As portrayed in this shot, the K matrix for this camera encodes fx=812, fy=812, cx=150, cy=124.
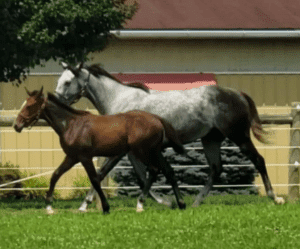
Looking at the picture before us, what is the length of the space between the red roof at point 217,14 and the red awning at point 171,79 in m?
1.08

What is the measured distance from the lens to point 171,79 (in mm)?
18141

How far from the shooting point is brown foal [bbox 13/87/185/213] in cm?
1035

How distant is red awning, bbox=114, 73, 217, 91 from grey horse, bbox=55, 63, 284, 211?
19.2 ft

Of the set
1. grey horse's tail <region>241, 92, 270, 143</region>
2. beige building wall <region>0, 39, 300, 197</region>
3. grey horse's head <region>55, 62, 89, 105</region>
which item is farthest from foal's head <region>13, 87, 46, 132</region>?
beige building wall <region>0, 39, 300, 197</region>

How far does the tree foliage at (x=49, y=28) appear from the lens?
42.8 ft

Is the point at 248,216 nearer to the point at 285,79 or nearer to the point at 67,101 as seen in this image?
the point at 67,101

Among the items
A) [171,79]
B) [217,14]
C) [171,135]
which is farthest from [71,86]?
[217,14]

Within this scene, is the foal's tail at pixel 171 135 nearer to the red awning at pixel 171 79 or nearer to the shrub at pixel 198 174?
the shrub at pixel 198 174

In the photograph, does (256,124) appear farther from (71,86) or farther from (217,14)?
(217,14)

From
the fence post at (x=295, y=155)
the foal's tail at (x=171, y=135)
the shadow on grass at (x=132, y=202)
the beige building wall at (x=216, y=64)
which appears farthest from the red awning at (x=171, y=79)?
the foal's tail at (x=171, y=135)

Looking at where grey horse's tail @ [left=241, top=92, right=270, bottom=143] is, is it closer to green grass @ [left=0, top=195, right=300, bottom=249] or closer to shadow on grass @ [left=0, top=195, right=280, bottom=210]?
shadow on grass @ [left=0, top=195, right=280, bottom=210]

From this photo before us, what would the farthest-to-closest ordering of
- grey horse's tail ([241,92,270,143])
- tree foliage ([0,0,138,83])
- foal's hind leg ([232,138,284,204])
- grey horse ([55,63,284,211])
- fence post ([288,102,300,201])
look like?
fence post ([288,102,300,201]) < tree foliage ([0,0,138,83]) < grey horse's tail ([241,92,270,143]) < foal's hind leg ([232,138,284,204]) < grey horse ([55,63,284,211])

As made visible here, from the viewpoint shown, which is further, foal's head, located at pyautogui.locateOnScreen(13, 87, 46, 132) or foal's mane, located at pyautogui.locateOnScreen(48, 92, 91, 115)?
foal's mane, located at pyautogui.locateOnScreen(48, 92, 91, 115)

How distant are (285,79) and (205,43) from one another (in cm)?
200
